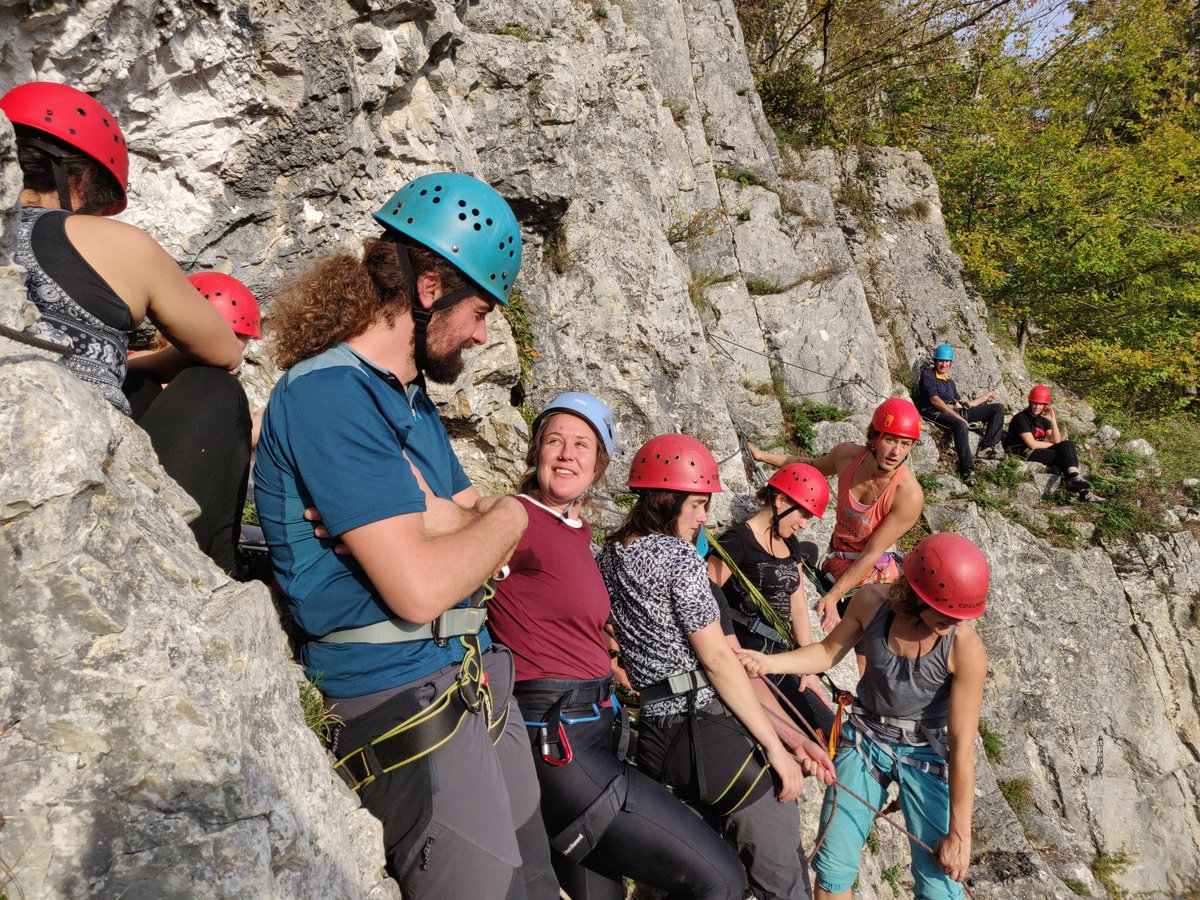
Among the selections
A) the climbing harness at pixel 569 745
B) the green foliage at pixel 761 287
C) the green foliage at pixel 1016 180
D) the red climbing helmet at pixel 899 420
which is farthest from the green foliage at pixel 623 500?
the green foliage at pixel 1016 180

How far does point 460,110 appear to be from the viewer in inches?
271

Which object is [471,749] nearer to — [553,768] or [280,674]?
[280,674]

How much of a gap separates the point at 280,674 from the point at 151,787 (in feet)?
1.63

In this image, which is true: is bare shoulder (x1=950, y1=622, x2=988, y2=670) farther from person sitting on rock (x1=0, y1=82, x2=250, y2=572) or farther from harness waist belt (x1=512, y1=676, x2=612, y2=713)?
person sitting on rock (x1=0, y1=82, x2=250, y2=572)

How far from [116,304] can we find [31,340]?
520 mm

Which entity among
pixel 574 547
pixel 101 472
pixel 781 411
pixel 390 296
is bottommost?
pixel 781 411

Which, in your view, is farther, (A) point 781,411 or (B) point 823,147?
(B) point 823,147

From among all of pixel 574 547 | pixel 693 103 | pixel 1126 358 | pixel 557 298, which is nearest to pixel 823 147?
pixel 693 103

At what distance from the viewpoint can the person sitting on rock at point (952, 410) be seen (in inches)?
491

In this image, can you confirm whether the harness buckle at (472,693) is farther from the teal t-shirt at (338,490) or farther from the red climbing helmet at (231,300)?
the red climbing helmet at (231,300)

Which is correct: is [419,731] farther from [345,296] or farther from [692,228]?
[692,228]

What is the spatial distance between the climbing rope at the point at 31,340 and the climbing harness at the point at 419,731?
103 cm

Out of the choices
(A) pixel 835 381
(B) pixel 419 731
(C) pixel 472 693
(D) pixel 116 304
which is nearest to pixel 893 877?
(C) pixel 472 693

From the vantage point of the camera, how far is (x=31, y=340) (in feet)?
5.62
